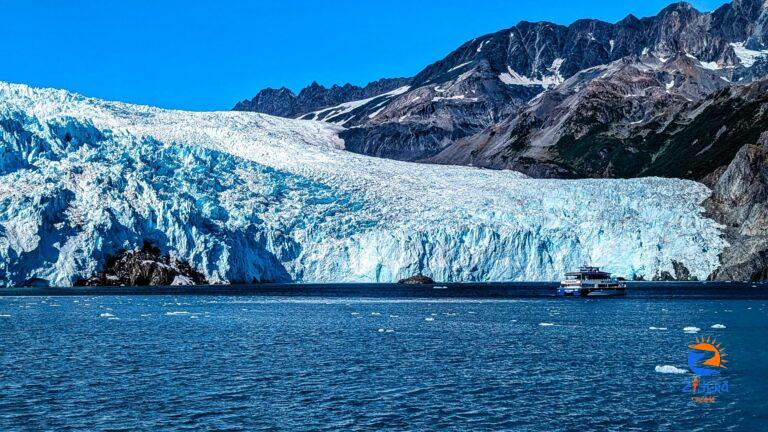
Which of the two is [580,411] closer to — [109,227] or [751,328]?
[751,328]

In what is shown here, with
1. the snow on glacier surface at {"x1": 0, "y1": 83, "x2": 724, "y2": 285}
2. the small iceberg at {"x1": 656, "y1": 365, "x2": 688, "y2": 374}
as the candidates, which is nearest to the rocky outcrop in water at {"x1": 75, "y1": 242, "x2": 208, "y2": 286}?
the snow on glacier surface at {"x1": 0, "y1": 83, "x2": 724, "y2": 285}

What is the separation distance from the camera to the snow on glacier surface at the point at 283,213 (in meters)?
70.7

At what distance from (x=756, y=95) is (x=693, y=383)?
187 metres

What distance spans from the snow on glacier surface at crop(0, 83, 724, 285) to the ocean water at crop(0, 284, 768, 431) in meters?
24.2

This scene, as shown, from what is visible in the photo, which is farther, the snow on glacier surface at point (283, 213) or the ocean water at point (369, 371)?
the snow on glacier surface at point (283, 213)

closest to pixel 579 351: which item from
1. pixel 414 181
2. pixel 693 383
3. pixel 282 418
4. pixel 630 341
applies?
pixel 630 341

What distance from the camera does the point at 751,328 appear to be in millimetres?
38750

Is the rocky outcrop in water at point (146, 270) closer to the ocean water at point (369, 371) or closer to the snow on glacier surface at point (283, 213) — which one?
the snow on glacier surface at point (283, 213)

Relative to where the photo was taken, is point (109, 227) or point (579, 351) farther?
point (109, 227)

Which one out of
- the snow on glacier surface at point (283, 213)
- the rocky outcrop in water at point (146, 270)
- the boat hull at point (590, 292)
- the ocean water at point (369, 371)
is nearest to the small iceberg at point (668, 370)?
the ocean water at point (369, 371)

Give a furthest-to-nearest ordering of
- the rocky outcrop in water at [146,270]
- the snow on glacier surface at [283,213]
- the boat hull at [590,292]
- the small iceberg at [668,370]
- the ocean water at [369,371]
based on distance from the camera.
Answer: the rocky outcrop in water at [146,270] < the boat hull at [590,292] < the snow on glacier surface at [283,213] < the small iceberg at [668,370] < the ocean water at [369,371]

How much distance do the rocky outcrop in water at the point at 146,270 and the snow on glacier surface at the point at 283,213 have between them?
120 centimetres

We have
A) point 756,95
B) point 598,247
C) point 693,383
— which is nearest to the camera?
point 693,383

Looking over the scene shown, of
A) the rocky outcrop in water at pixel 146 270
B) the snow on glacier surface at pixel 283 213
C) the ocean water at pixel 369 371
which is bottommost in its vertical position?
the ocean water at pixel 369 371
